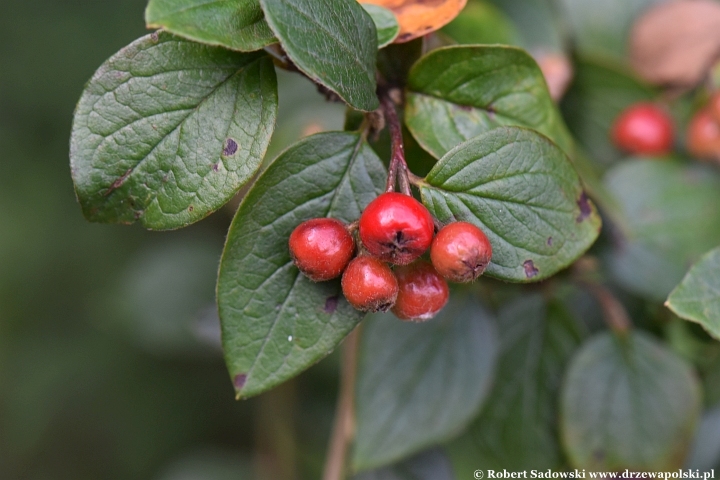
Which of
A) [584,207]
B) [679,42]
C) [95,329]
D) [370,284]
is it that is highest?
[370,284]

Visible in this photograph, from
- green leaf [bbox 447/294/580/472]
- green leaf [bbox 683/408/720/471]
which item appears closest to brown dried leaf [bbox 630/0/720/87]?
green leaf [bbox 447/294/580/472]

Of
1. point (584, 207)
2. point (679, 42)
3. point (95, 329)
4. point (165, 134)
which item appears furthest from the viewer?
point (95, 329)

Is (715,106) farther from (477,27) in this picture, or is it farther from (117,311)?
(117,311)

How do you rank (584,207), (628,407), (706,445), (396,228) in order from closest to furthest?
(396,228), (584,207), (628,407), (706,445)

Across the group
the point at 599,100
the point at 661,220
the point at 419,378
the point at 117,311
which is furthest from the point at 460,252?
the point at 117,311

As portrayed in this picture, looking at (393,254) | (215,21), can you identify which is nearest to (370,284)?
(393,254)

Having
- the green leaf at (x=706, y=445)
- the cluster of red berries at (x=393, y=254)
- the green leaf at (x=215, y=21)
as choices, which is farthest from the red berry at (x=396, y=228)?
the green leaf at (x=706, y=445)

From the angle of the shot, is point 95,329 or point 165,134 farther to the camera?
point 95,329

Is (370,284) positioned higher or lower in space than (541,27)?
higher
